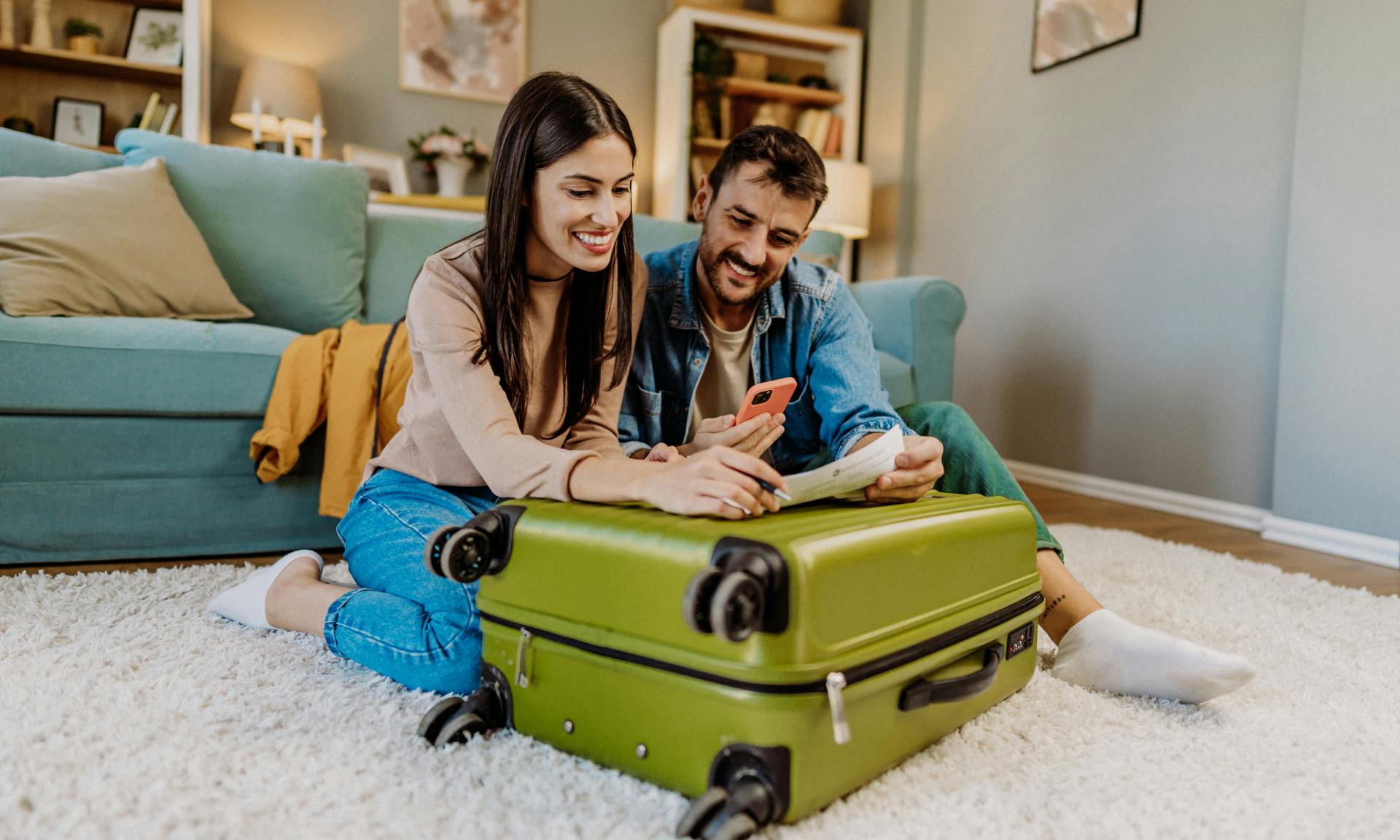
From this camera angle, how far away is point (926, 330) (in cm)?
238

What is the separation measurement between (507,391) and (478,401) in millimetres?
95

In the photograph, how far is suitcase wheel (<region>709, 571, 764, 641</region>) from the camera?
713 millimetres

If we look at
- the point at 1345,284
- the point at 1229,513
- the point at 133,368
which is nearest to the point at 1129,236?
the point at 1345,284

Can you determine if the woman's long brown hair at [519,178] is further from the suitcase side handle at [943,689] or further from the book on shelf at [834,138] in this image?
the book on shelf at [834,138]

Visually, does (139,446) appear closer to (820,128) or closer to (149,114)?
(149,114)

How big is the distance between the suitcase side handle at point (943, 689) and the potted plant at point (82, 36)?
427 centimetres

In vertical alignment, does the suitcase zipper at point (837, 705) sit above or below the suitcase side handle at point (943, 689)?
above

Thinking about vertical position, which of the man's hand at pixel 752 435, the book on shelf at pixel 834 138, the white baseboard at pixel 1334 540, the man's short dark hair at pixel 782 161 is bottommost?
the white baseboard at pixel 1334 540

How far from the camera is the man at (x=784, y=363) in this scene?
4.02 feet

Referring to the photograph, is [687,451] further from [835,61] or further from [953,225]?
[835,61]

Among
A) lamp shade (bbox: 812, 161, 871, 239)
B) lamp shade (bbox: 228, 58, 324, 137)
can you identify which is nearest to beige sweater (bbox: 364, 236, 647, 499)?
lamp shade (bbox: 812, 161, 871, 239)

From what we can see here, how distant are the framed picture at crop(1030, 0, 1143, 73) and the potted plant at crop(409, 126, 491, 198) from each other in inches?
98.4

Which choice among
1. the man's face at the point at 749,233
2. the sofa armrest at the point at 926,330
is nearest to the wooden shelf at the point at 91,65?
the sofa armrest at the point at 926,330

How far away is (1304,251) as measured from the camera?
7.82 feet
